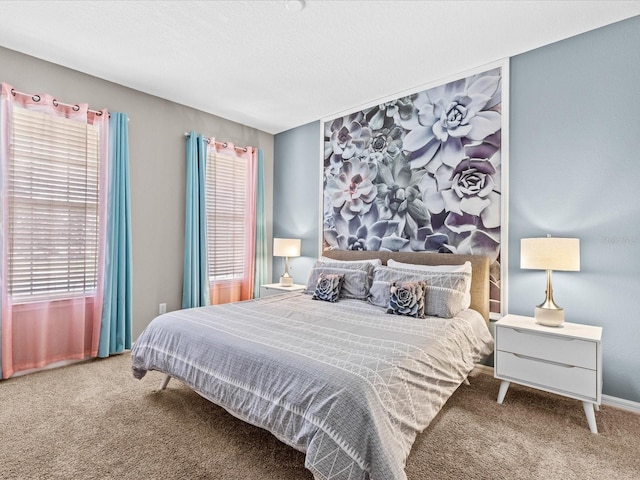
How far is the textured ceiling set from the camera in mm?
2219

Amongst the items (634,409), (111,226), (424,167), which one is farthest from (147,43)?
(634,409)

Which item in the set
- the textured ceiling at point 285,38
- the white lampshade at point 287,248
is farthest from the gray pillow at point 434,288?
the textured ceiling at point 285,38

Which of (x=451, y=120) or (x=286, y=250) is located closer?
(x=451, y=120)

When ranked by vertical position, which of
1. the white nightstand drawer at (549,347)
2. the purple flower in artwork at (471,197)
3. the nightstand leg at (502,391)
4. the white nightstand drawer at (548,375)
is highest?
the purple flower in artwork at (471,197)

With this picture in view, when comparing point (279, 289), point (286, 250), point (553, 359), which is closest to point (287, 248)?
point (286, 250)

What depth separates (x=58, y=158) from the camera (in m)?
2.89

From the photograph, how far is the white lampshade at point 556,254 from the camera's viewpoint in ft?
7.29

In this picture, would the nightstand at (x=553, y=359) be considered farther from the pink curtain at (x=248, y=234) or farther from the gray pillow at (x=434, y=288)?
the pink curtain at (x=248, y=234)

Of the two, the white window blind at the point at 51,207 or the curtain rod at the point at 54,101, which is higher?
the curtain rod at the point at 54,101

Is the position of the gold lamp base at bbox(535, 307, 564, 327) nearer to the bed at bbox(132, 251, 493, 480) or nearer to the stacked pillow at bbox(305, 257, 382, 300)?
the bed at bbox(132, 251, 493, 480)

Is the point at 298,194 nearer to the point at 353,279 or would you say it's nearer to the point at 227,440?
the point at 353,279

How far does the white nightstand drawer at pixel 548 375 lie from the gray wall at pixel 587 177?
58 centimetres

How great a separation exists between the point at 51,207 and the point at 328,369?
2.88 metres

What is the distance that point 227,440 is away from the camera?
188cm
